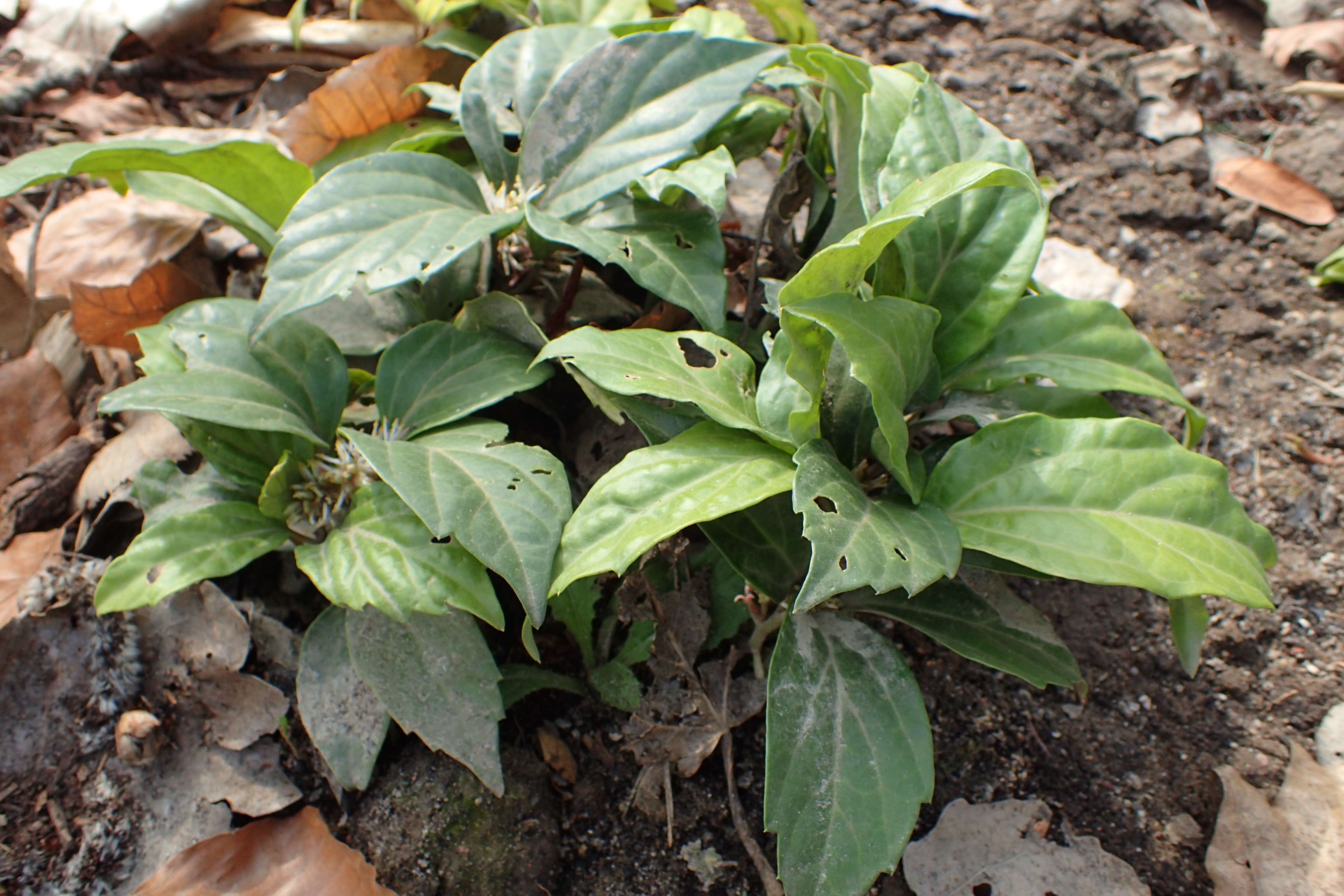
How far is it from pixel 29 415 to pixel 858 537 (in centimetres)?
167

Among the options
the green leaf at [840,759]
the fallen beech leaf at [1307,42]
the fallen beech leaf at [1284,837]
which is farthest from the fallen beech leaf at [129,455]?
the fallen beech leaf at [1307,42]

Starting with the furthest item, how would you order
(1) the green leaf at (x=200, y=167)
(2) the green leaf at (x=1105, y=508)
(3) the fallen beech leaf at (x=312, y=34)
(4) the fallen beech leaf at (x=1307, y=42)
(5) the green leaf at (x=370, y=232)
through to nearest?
(4) the fallen beech leaf at (x=1307, y=42), (3) the fallen beech leaf at (x=312, y=34), (1) the green leaf at (x=200, y=167), (5) the green leaf at (x=370, y=232), (2) the green leaf at (x=1105, y=508)

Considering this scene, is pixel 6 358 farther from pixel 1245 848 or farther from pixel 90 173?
pixel 1245 848

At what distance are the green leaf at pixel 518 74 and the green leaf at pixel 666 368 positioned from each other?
473 mm

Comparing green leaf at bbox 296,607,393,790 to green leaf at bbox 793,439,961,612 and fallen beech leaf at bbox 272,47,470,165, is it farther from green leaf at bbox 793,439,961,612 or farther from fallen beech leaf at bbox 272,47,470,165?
fallen beech leaf at bbox 272,47,470,165

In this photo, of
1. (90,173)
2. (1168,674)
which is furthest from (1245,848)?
(90,173)

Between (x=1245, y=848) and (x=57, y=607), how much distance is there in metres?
1.99

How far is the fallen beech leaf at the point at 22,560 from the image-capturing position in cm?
151

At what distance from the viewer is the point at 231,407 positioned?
4.15 feet

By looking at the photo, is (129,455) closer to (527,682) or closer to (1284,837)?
(527,682)

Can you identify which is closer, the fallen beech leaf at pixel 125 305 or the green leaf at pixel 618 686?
the green leaf at pixel 618 686

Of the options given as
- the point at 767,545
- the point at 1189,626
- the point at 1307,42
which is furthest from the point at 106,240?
the point at 1307,42

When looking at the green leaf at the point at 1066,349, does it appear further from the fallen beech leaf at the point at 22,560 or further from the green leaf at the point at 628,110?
the fallen beech leaf at the point at 22,560

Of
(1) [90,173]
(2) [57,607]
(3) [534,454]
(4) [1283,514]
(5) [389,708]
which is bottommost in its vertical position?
(2) [57,607]
